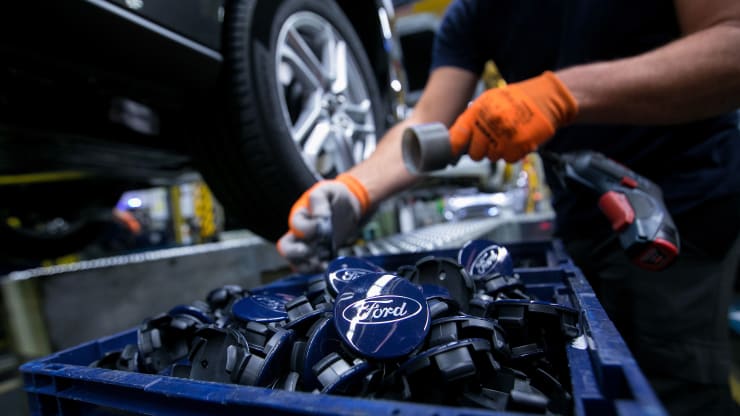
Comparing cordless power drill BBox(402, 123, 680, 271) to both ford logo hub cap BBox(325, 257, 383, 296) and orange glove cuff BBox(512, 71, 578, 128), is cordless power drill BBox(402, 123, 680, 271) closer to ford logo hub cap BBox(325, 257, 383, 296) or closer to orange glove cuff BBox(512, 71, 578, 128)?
orange glove cuff BBox(512, 71, 578, 128)

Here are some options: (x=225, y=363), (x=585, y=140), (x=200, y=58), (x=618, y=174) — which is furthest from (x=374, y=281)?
(x=585, y=140)

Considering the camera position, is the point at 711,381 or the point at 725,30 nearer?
the point at 725,30

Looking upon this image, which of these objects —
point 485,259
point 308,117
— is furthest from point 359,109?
point 485,259

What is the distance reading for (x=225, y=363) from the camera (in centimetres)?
57

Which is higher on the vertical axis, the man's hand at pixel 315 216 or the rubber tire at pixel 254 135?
the rubber tire at pixel 254 135

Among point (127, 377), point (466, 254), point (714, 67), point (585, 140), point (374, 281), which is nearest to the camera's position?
point (127, 377)

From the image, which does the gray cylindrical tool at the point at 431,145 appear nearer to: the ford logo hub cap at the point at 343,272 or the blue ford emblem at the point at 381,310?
the ford logo hub cap at the point at 343,272

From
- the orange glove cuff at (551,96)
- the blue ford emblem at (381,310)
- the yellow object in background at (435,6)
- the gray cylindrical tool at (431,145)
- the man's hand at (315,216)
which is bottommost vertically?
the blue ford emblem at (381,310)

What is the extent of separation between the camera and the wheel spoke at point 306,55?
1478mm

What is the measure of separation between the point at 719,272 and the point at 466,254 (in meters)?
0.75

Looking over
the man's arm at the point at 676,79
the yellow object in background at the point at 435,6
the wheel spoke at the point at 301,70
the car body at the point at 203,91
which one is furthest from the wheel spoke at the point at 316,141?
the yellow object in background at the point at 435,6

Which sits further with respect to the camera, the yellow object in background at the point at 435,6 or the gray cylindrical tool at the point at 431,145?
the yellow object in background at the point at 435,6

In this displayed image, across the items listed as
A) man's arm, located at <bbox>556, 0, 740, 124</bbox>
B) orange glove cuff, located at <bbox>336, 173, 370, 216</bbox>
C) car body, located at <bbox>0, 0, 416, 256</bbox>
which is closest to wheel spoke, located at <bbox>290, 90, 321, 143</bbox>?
car body, located at <bbox>0, 0, 416, 256</bbox>

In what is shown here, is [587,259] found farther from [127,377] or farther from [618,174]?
[127,377]
